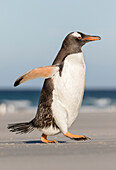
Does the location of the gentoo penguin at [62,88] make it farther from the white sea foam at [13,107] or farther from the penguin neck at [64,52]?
the white sea foam at [13,107]

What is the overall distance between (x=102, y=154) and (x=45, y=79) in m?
1.74

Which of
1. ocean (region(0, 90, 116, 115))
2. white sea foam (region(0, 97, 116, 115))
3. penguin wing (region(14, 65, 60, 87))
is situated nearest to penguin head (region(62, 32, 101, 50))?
penguin wing (region(14, 65, 60, 87))

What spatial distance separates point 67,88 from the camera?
564 centimetres

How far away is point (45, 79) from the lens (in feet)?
19.3

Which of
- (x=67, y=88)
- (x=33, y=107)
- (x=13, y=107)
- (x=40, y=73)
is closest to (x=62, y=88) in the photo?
(x=67, y=88)

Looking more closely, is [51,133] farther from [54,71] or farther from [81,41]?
[81,41]

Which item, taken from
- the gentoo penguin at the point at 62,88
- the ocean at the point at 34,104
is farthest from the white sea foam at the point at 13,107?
the gentoo penguin at the point at 62,88

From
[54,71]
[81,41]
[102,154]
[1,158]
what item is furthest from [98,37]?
[1,158]

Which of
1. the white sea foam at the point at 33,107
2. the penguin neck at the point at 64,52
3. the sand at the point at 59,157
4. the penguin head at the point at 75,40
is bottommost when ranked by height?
the sand at the point at 59,157

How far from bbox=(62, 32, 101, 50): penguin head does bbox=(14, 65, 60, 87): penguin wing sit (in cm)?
40

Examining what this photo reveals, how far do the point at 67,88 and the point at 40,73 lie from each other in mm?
420

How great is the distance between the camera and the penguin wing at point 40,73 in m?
5.59

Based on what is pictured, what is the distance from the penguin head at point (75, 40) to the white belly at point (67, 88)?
22 cm

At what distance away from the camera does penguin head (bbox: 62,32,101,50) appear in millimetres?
5883
